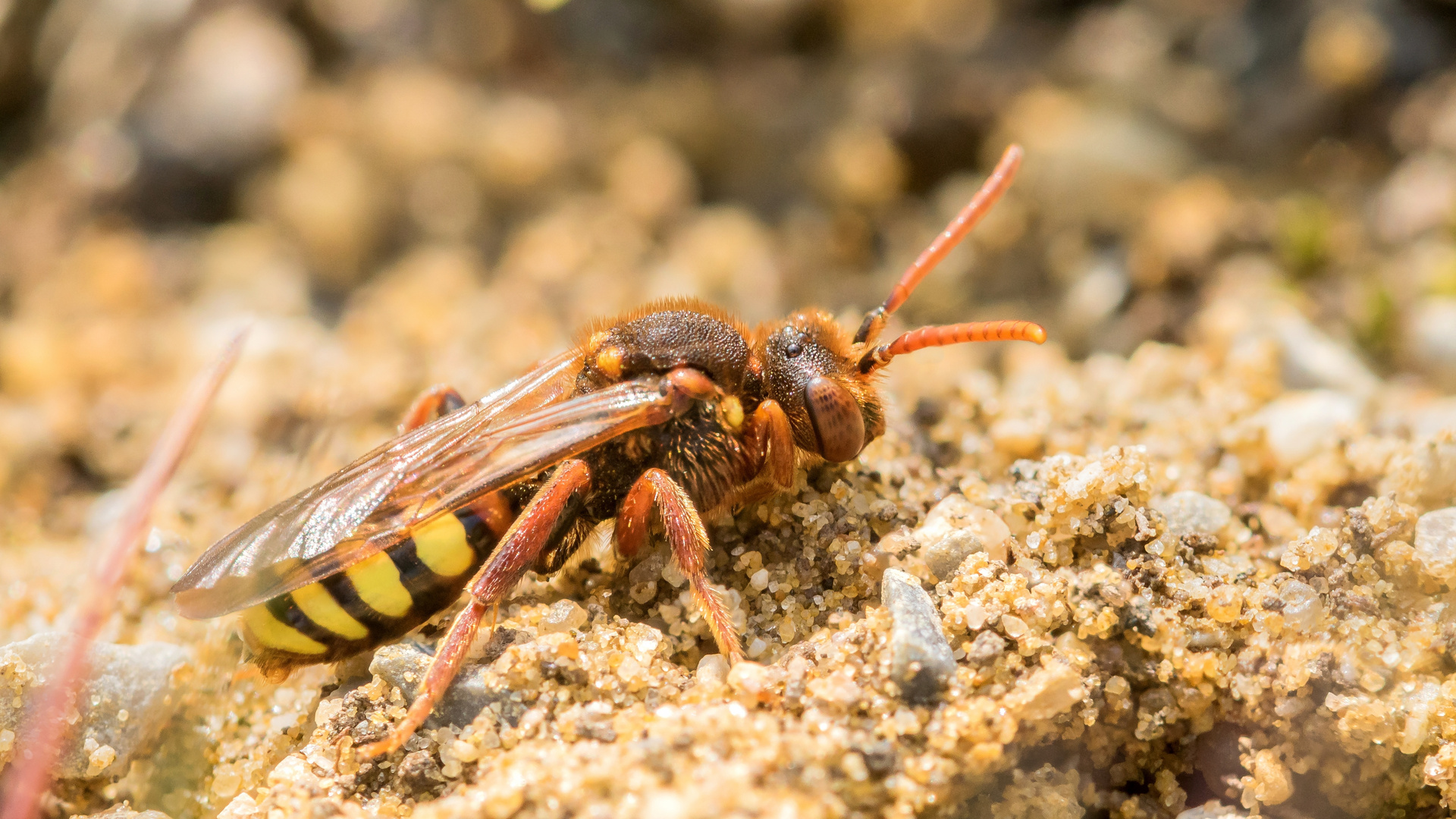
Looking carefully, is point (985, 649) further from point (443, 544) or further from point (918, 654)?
point (443, 544)

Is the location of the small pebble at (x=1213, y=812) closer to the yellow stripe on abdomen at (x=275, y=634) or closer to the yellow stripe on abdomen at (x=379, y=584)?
the yellow stripe on abdomen at (x=379, y=584)

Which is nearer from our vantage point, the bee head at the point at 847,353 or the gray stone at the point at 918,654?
the gray stone at the point at 918,654

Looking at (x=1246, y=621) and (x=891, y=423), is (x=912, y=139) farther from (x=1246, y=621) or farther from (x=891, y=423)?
(x=1246, y=621)

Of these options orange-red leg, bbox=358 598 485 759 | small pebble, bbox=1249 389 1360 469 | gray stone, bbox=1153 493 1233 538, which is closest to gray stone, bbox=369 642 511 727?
orange-red leg, bbox=358 598 485 759

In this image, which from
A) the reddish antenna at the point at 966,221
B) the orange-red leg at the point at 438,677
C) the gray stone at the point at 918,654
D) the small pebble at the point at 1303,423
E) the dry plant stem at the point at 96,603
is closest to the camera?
the dry plant stem at the point at 96,603

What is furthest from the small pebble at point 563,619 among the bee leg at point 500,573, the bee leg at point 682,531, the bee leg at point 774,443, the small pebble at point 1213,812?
the small pebble at point 1213,812

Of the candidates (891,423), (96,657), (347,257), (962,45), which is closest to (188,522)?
(96,657)
